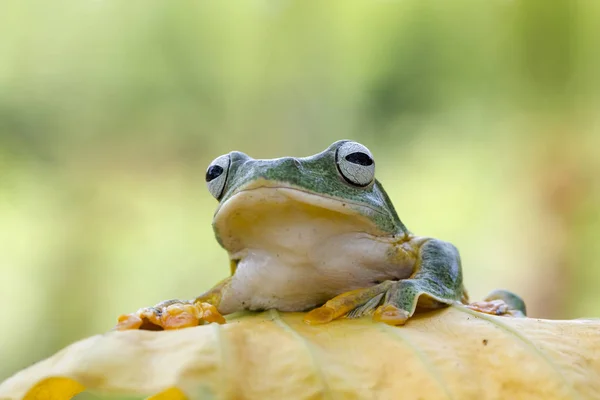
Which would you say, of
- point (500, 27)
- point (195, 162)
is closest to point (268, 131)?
point (195, 162)

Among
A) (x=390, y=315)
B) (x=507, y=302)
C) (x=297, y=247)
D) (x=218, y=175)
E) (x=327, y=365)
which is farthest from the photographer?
(x=507, y=302)

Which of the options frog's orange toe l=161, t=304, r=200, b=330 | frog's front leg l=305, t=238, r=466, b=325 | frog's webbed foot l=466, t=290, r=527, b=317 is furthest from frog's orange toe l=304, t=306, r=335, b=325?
frog's webbed foot l=466, t=290, r=527, b=317

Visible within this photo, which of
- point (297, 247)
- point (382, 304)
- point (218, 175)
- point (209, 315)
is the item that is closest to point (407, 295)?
point (382, 304)

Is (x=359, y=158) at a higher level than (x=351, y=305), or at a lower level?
higher

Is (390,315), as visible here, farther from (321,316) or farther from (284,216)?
(284,216)

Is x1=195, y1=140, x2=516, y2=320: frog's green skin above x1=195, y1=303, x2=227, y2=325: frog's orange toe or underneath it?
above

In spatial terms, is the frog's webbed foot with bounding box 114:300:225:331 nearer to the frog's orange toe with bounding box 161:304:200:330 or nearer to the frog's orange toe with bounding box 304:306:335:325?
the frog's orange toe with bounding box 161:304:200:330

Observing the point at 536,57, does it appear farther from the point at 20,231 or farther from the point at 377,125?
the point at 20,231
